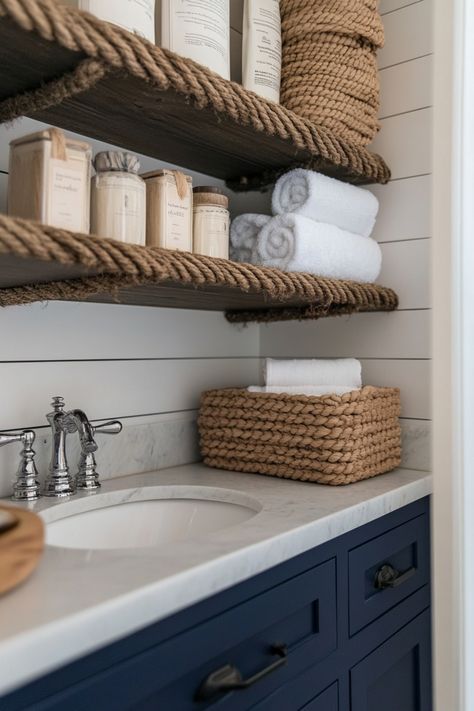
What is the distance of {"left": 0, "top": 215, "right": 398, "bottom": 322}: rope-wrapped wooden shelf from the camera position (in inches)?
29.8

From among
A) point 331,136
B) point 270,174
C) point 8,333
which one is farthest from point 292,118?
point 8,333

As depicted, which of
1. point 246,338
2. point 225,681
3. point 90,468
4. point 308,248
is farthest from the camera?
point 246,338

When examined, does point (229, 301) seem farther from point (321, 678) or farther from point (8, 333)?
point (321, 678)

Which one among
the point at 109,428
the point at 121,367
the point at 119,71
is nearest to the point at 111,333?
the point at 121,367

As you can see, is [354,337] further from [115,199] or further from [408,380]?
[115,199]

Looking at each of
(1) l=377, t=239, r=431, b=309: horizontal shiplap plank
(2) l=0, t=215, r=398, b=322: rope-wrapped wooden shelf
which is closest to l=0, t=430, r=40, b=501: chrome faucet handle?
(2) l=0, t=215, r=398, b=322: rope-wrapped wooden shelf

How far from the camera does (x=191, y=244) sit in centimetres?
110

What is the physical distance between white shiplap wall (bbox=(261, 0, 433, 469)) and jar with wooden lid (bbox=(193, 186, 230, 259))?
499 millimetres

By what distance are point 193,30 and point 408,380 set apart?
0.85 m

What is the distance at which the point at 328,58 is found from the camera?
4.27 feet

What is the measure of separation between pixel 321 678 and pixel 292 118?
3.09ft

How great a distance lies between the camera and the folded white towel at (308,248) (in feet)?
4.02

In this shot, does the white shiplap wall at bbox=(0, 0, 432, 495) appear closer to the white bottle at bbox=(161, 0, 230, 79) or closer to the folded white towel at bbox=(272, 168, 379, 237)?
the folded white towel at bbox=(272, 168, 379, 237)

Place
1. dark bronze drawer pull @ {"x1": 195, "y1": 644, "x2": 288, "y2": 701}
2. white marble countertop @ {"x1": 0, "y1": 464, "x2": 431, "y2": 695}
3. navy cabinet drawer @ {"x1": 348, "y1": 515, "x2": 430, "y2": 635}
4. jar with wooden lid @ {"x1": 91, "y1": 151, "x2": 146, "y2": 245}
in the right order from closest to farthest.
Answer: white marble countertop @ {"x1": 0, "y1": 464, "x2": 431, "y2": 695} → dark bronze drawer pull @ {"x1": 195, "y1": 644, "x2": 288, "y2": 701} → jar with wooden lid @ {"x1": 91, "y1": 151, "x2": 146, "y2": 245} → navy cabinet drawer @ {"x1": 348, "y1": 515, "x2": 430, "y2": 635}
